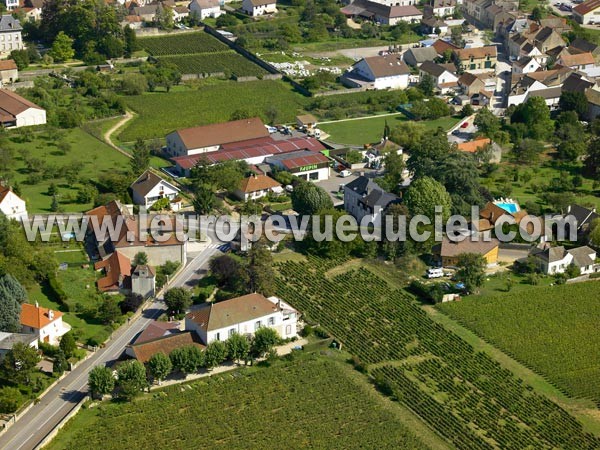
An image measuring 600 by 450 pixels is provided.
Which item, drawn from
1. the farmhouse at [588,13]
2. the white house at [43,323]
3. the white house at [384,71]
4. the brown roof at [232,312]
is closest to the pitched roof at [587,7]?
the farmhouse at [588,13]

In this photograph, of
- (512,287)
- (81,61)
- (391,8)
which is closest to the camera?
(512,287)

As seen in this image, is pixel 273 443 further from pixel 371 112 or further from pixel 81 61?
pixel 81 61

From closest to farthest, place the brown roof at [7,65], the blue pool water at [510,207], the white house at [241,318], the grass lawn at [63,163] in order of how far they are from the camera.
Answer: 1. the white house at [241,318]
2. the blue pool water at [510,207]
3. the grass lawn at [63,163]
4. the brown roof at [7,65]

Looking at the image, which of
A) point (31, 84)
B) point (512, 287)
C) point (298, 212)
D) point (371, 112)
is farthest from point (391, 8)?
point (512, 287)

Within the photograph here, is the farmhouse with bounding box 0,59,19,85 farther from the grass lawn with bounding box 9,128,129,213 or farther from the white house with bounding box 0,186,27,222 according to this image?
the white house with bounding box 0,186,27,222

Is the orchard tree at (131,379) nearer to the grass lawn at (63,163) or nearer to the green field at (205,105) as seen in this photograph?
the grass lawn at (63,163)

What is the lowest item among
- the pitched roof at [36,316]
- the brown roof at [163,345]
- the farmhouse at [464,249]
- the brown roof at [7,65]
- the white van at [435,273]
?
the white van at [435,273]

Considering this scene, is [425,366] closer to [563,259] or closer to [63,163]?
[563,259]

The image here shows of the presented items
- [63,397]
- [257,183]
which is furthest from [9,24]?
[63,397]
